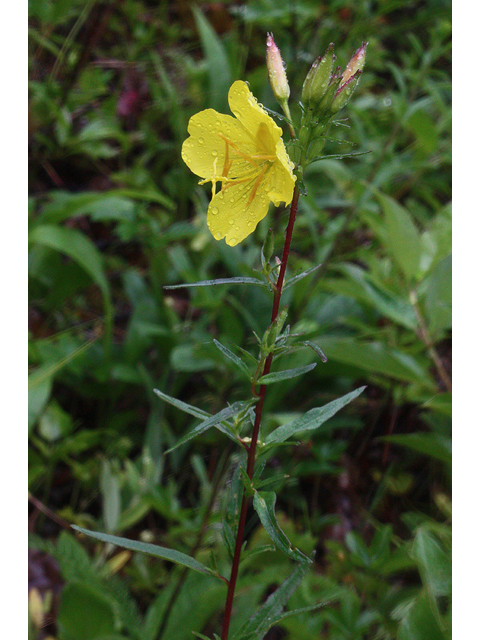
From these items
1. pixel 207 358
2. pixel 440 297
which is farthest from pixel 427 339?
pixel 207 358

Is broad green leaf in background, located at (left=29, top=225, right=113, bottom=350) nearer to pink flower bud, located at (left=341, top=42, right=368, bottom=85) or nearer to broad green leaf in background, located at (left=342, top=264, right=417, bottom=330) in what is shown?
broad green leaf in background, located at (left=342, top=264, right=417, bottom=330)

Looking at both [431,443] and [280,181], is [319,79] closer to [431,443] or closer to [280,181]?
[280,181]

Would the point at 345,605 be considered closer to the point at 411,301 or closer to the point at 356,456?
the point at 356,456

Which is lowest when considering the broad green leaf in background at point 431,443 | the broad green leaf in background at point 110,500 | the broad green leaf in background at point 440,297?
the broad green leaf in background at point 110,500

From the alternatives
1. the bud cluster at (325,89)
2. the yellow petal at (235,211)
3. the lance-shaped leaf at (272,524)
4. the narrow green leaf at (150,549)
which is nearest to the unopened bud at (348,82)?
the bud cluster at (325,89)

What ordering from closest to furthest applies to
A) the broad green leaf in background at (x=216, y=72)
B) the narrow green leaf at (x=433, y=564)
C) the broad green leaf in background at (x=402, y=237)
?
1. the narrow green leaf at (x=433, y=564)
2. the broad green leaf in background at (x=402, y=237)
3. the broad green leaf in background at (x=216, y=72)

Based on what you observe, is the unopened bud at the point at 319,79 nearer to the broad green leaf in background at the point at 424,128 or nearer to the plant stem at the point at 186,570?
the plant stem at the point at 186,570

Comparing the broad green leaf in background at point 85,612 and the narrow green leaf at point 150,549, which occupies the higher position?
the narrow green leaf at point 150,549
